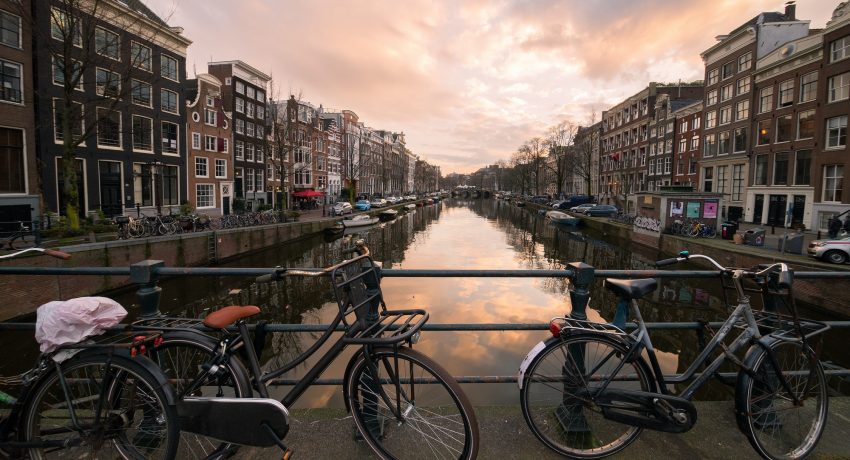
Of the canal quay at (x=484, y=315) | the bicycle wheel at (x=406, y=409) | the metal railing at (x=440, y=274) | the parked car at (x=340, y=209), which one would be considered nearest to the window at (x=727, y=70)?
the canal quay at (x=484, y=315)

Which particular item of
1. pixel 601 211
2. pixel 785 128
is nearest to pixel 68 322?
pixel 785 128

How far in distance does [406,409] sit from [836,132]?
1394 inches

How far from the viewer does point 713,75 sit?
130ft

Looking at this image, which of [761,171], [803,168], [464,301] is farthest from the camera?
[761,171]

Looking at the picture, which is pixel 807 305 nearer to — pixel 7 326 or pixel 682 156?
pixel 7 326

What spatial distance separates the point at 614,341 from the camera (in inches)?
100

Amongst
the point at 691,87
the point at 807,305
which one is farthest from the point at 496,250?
the point at 691,87

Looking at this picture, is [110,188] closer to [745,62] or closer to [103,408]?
[103,408]

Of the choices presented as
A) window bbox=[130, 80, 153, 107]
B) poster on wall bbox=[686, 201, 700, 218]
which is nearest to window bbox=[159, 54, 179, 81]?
window bbox=[130, 80, 153, 107]

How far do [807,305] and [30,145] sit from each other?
35.4 m

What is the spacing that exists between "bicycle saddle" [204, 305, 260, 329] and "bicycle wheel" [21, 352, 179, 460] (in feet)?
1.28

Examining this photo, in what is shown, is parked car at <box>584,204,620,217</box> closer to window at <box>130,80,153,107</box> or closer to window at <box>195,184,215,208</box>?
window at <box>195,184,215,208</box>

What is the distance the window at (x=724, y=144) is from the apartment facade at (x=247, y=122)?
4281 centimetres

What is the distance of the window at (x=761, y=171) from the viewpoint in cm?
3241
